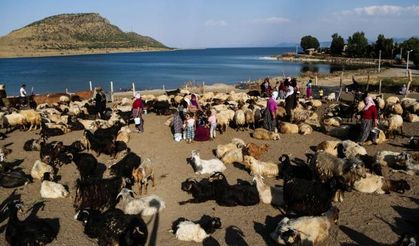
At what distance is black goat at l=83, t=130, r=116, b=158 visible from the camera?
1575 cm

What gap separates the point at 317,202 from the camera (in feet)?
34.1

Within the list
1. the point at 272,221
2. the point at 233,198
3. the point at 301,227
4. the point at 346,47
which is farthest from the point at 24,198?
the point at 346,47

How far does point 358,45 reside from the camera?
346 ft

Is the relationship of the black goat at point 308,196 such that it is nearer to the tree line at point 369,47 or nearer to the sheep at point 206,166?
the sheep at point 206,166

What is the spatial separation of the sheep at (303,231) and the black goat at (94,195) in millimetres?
4541

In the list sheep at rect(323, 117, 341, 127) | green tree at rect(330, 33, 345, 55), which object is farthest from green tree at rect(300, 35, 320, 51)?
sheep at rect(323, 117, 341, 127)

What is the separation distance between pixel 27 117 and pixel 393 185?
57.9 feet

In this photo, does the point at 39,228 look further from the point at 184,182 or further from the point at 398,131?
the point at 398,131

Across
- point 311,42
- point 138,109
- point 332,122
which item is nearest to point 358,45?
point 311,42

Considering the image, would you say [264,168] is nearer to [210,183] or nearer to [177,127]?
[210,183]

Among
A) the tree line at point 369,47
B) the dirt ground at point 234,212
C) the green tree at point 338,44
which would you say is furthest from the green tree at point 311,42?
the dirt ground at point 234,212

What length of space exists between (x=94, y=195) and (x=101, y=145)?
508cm

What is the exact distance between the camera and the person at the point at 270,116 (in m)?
18.1

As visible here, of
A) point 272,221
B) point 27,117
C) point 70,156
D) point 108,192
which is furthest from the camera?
point 27,117
